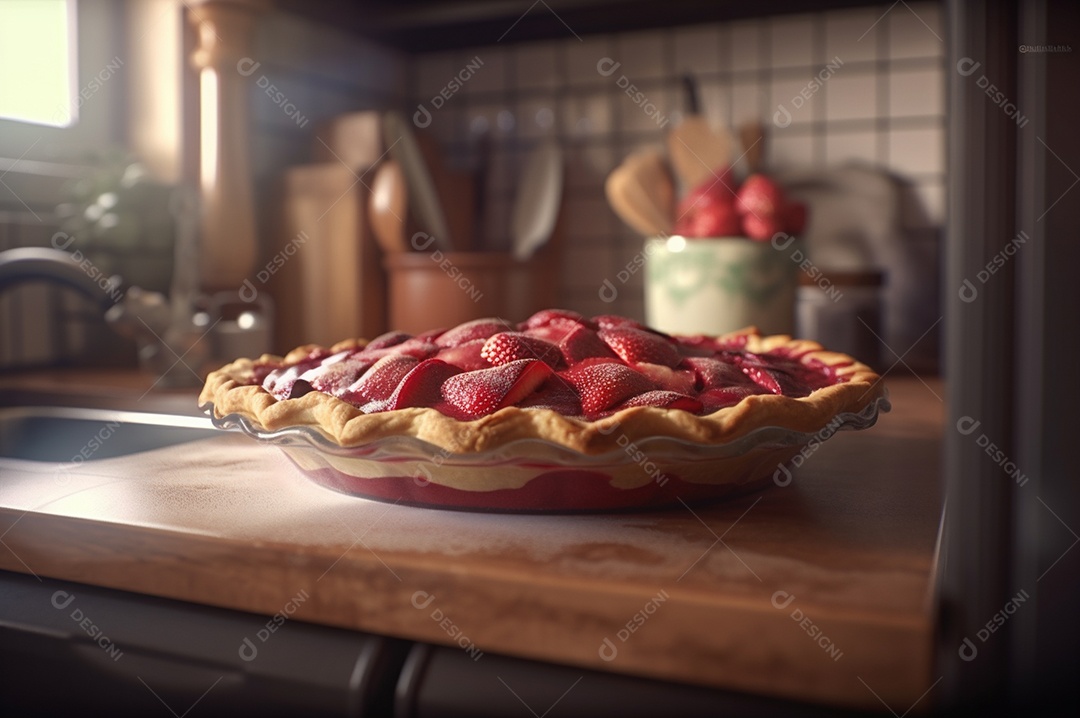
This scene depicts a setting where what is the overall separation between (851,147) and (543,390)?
1255mm

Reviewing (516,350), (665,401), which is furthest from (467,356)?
(665,401)

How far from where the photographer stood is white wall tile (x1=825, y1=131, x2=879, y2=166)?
1.60 m

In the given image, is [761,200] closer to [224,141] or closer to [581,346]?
[581,346]

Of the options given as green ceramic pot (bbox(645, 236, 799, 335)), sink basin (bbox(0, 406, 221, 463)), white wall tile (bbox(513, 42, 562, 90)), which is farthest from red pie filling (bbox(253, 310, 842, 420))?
white wall tile (bbox(513, 42, 562, 90))

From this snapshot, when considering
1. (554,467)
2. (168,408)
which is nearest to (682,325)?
(168,408)

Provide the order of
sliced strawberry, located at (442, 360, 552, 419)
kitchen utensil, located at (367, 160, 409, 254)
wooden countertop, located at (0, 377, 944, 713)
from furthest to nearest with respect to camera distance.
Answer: kitchen utensil, located at (367, 160, 409, 254)
sliced strawberry, located at (442, 360, 552, 419)
wooden countertop, located at (0, 377, 944, 713)

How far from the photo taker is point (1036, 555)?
0.37m

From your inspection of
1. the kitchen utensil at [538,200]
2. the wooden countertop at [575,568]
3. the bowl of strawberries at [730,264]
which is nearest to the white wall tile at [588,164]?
the kitchen utensil at [538,200]

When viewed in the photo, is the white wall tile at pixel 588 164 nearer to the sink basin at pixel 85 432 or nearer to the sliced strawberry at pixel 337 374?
the sink basin at pixel 85 432

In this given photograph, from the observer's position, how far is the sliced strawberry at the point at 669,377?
1.91ft

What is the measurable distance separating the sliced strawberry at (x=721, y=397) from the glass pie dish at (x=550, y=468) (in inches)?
1.4

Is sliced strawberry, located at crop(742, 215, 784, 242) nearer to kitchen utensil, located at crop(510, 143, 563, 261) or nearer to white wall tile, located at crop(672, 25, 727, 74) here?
kitchen utensil, located at crop(510, 143, 563, 261)

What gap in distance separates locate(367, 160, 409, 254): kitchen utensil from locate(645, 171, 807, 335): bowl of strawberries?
45 cm

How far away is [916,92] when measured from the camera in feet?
5.13
